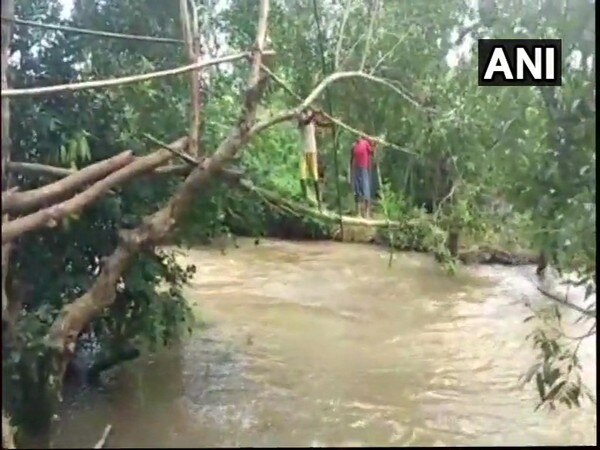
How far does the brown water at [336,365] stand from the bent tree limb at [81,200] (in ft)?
1.10

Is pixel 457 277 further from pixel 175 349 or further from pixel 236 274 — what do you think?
pixel 175 349

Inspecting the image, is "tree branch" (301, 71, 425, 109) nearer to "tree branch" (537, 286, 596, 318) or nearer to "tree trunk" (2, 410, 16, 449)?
"tree branch" (537, 286, 596, 318)

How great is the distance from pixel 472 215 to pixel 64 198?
1.43 meters

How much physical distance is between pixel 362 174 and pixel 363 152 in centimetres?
12

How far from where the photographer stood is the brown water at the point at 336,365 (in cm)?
187

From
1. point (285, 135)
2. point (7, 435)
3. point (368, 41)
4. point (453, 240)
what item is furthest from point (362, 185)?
point (7, 435)

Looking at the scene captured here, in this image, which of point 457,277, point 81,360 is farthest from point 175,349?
point 457,277

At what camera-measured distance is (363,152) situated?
2.59m

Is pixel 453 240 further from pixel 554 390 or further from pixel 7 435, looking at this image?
pixel 7 435

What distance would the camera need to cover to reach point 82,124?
100 inches

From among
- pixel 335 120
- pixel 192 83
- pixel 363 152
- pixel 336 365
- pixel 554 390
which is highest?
pixel 192 83

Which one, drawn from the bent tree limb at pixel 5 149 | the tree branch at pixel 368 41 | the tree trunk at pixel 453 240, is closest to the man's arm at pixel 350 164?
the tree branch at pixel 368 41

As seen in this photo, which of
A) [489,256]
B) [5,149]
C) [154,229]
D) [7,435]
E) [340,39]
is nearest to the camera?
[5,149]

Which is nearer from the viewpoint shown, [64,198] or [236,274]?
[64,198]
